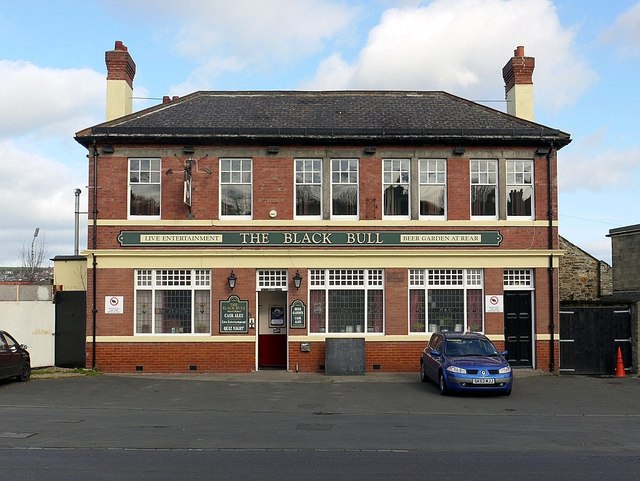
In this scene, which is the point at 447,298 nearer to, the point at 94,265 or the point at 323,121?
the point at 323,121

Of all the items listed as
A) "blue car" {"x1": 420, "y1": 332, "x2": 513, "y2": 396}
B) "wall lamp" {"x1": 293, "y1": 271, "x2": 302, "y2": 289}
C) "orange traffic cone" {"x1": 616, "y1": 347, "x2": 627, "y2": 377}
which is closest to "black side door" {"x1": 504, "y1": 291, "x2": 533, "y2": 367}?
"orange traffic cone" {"x1": 616, "y1": 347, "x2": 627, "y2": 377}

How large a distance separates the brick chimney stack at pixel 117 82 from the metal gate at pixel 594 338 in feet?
52.9

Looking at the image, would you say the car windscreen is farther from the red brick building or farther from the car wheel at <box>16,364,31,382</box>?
the car wheel at <box>16,364,31,382</box>

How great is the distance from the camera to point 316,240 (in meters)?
22.3

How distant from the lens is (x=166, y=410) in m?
15.1

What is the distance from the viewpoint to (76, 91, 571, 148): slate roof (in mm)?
22188

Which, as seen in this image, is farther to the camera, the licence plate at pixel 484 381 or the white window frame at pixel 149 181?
the white window frame at pixel 149 181

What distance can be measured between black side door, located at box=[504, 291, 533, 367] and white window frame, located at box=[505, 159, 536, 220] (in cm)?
260

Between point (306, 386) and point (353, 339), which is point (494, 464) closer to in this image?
point (306, 386)

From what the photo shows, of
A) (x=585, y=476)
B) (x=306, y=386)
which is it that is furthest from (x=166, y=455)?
(x=306, y=386)

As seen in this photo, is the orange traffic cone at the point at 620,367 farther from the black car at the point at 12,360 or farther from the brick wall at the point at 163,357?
the black car at the point at 12,360

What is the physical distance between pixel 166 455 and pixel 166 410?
202 inches

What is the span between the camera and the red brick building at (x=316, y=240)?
22.1m

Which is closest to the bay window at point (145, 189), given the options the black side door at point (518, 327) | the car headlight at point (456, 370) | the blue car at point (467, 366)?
the blue car at point (467, 366)
